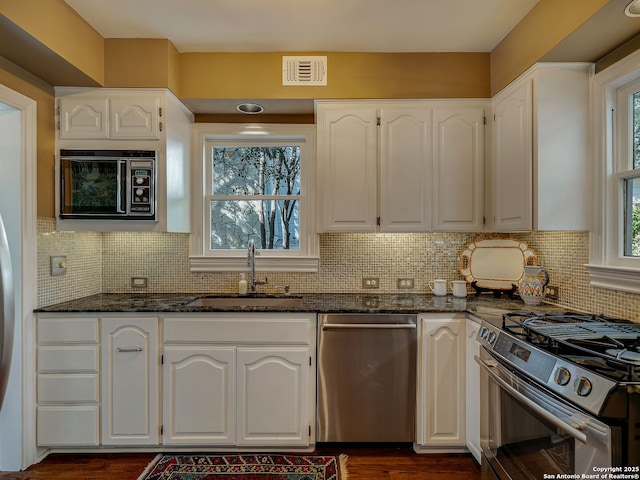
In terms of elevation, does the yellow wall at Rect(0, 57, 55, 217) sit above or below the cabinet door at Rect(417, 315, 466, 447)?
above

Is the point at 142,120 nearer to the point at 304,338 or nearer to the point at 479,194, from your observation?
the point at 304,338

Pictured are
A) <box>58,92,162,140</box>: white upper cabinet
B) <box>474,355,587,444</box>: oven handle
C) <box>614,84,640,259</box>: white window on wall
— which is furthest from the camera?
<box>58,92,162,140</box>: white upper cabinet

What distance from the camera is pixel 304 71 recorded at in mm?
2467

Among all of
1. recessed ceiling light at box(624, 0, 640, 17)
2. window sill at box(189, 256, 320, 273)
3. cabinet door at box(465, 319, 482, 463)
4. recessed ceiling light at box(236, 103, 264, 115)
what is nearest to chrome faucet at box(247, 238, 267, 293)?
window sill at box(189, 256, 320, 273)

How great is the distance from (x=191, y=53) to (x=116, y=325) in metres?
1.83

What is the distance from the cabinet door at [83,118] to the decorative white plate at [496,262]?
8.76 feet

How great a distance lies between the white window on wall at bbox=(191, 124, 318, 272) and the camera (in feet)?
9.36

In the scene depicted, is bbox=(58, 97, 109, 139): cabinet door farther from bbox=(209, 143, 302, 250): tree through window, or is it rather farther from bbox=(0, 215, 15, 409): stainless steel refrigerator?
bbox=(0, 215, 15, 409): stainless steel refrigerator

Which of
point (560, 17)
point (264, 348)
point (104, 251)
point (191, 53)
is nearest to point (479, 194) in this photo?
point (560, 17)

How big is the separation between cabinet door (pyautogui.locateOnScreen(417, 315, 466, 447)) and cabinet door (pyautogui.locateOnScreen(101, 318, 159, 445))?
1601 millimetres

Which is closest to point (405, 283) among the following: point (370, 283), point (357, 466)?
point (370, 283)

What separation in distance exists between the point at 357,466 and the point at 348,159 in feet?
6.23

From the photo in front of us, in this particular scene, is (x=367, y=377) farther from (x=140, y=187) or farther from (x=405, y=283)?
(x=140, y=187)

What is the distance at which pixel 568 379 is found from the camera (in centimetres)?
120
